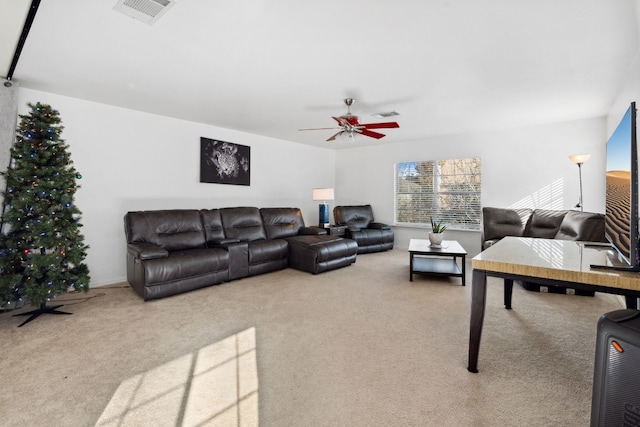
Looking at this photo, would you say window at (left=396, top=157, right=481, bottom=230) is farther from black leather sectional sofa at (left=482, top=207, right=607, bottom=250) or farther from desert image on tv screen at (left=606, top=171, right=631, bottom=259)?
desert image on tv screen at (left=606, top=171, right=631, bottom=259)

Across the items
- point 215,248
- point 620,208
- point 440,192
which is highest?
point 440,192

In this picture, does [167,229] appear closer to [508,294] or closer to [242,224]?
[242,224]

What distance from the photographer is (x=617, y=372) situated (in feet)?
3.20

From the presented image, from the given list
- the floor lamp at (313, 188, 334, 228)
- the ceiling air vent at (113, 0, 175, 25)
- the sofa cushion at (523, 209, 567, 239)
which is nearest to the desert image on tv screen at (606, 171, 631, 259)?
the sofa cushion at (523, 209, 567, 239)

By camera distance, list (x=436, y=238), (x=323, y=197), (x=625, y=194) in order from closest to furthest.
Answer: (x=625, y=194)
(x=436, y=238)
(x=323, y=197)

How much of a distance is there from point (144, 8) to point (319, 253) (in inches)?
130

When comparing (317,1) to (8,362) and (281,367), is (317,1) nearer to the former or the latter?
(281,367)

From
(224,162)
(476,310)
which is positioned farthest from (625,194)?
(224,162)

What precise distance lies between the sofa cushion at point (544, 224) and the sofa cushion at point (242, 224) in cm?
413

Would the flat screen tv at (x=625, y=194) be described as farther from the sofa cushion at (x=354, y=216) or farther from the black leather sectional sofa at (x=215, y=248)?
the sofa cushion at (x=354, y=216)

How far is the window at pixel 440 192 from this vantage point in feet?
18.9

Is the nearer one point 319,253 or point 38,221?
point 38,221

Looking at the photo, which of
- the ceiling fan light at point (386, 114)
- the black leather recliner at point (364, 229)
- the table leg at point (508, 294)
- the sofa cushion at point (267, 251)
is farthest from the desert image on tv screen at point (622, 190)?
the black leather recliner at point (364, 229)

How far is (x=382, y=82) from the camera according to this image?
3.19m
